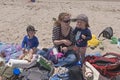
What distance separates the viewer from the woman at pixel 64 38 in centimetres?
569

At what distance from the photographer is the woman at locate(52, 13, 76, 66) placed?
5691mm

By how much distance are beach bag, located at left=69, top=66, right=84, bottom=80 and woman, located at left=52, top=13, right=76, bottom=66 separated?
0.89 feet

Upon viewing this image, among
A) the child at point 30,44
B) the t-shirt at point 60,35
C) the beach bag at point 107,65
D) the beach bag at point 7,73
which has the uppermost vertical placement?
the t-shirt at point 60,35

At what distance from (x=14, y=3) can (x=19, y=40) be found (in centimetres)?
400

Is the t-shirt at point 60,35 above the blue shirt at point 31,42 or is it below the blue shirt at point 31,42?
above

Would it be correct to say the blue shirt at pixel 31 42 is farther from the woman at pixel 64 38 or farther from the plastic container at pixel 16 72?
the plastic container at pixel 16 72

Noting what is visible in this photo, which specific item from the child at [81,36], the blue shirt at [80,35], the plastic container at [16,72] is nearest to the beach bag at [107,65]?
the child at [81,36]

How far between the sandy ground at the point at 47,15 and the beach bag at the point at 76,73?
6.29 ft

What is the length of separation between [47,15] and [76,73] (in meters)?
4.86

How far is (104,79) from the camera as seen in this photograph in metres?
5.44

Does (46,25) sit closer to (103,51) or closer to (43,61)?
(103,51)

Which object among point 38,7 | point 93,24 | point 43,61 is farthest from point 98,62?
point 38,7

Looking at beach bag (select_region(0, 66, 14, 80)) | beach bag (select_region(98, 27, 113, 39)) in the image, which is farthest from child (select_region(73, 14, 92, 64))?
beach bag (select_region(98, 27, 113, 39))

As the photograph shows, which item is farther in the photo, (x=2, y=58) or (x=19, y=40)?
(x=19, y=40)
